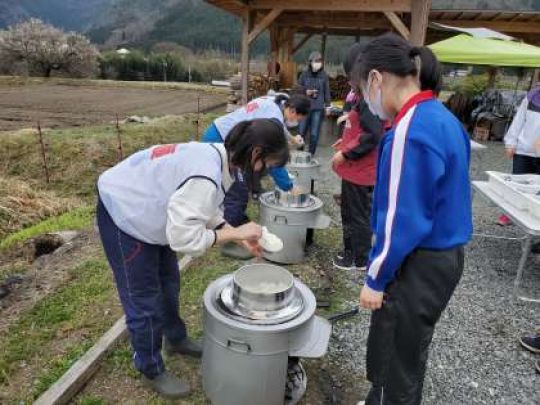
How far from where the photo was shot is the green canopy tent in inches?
338

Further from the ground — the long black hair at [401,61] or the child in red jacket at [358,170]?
the long black hair at [401,61]

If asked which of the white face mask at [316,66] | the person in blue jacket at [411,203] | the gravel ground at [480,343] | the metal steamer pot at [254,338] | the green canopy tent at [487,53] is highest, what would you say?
the green canopy tent at [487,53]

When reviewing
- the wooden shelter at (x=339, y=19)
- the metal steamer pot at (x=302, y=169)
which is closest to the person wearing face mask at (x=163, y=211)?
the metal steamer pot at (x=302, y=169)

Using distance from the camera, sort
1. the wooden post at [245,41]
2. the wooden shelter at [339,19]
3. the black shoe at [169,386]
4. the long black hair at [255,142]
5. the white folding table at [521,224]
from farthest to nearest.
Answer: the wooden post at [245,41]
the wooden shelter at [339,19]
the white folding table at [521,224]
the black shoe at [169,386]
the long black hair at [255,142]

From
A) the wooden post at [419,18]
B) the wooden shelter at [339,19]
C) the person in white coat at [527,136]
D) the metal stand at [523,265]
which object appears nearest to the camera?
the metal stand at [523,265]

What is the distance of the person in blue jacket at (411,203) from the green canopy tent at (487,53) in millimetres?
7865

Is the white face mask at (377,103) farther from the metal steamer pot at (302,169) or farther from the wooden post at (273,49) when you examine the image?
the wooden post at (273,49)

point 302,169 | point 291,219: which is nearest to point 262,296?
point 291,219

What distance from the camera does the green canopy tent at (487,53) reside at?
338 inches

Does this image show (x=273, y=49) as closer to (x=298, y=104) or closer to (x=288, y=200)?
(x=298, y=104)

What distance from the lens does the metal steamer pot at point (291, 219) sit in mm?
3752

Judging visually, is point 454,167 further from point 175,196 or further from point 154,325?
point 154,325

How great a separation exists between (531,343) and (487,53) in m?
7.34

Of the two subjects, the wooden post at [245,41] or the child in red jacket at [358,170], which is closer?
the child in red jacket at [358,170]
